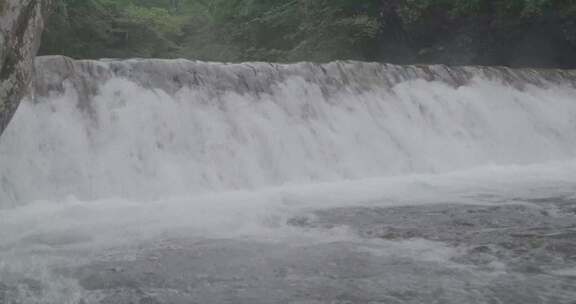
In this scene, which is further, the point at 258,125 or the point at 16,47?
the point at 258,125

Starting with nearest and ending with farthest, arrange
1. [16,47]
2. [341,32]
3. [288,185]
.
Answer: [16,47]
[288,185]
[341,32]

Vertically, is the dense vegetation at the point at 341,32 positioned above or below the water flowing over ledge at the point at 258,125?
above

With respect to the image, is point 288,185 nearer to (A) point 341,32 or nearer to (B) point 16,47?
(B) point 16,47

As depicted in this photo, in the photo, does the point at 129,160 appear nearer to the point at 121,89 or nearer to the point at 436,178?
the point at 121,89

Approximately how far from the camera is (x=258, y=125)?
7.71 meters

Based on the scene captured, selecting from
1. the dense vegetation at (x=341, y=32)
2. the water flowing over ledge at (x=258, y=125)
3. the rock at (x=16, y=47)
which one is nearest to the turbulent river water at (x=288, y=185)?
the water flowing over ledge at (x=258, y=125)

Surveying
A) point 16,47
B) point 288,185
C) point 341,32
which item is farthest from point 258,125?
point 341,32

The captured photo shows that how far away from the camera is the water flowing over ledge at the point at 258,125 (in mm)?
6324

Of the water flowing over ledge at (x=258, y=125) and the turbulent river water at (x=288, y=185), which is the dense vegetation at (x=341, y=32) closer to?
the turbulent river water at (x=288, y=185)

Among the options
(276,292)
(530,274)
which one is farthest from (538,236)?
(276,292)

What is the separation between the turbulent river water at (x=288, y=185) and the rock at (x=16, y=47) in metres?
0.94

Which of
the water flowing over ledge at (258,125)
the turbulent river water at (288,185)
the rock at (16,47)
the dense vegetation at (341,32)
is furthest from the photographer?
the dense vegetation at (341,32)

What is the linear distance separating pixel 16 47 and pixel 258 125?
4.64 m

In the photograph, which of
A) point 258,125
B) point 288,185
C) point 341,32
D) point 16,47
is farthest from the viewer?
point 341,32
